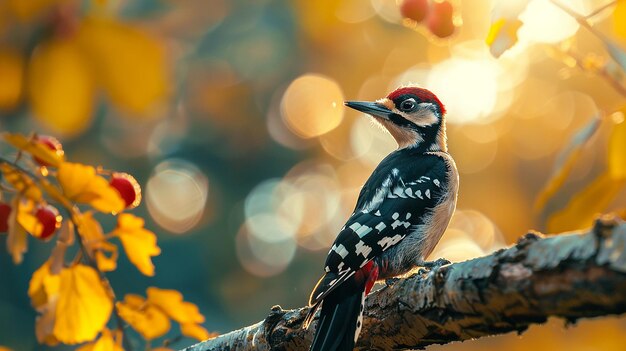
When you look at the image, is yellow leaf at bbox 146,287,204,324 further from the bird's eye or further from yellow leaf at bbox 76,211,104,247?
the bird's eye

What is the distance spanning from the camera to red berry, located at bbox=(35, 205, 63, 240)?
255 cm

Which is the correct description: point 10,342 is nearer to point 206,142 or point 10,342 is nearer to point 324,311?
point 206,142

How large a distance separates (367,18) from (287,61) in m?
2.26

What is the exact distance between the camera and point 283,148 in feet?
32.9

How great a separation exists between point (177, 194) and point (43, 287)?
7777 mm

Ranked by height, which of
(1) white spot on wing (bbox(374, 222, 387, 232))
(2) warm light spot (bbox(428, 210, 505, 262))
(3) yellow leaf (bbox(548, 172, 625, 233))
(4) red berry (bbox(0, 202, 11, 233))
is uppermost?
(2) warm light spot (bbox(428, 210, 505, 262))

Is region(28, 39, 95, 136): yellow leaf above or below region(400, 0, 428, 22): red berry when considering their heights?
below

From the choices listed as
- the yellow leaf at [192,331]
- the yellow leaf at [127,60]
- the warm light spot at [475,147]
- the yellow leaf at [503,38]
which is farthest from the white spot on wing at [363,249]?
the warm light spot at [475,147]

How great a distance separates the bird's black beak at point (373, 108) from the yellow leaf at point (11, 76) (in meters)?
1.31

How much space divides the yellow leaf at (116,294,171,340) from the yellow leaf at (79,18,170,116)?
0.60 metres

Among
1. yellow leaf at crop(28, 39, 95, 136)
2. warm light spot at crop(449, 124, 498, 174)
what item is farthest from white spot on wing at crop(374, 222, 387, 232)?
warm light spot at crop(449, 124, 498, 174)

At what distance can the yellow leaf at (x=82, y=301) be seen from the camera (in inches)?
91.8

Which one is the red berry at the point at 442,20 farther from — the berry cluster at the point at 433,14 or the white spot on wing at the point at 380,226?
the white spot on wing at the point at 380,226

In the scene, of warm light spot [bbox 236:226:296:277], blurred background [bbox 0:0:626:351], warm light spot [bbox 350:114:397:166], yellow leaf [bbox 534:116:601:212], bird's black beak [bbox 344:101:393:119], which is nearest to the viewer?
yellow leaf [bbox 534:116:601:212]
